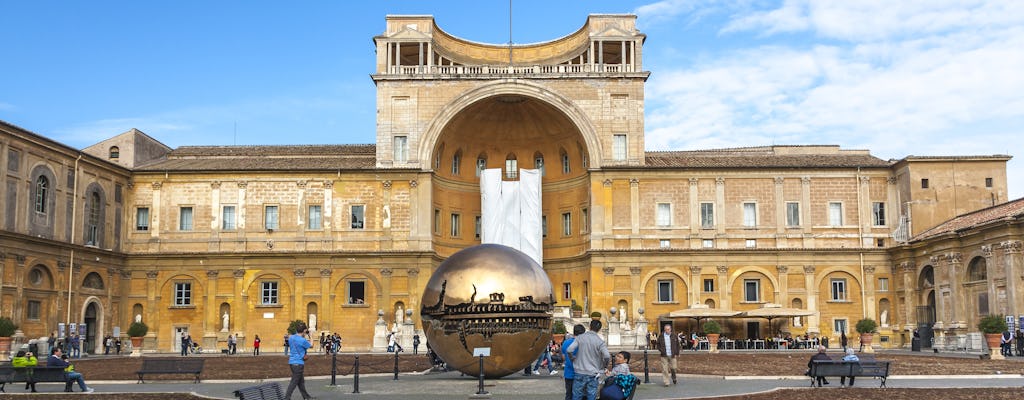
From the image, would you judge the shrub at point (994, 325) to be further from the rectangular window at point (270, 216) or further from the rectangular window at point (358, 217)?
the rectangular window at point (270, 216)

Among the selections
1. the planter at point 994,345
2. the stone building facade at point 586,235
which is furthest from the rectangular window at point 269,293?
the planter at point 994,345

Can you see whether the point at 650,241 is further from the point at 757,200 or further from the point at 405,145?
the point at 405,145

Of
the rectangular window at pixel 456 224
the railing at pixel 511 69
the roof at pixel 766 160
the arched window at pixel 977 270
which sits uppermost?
the railing at pixel 511 69

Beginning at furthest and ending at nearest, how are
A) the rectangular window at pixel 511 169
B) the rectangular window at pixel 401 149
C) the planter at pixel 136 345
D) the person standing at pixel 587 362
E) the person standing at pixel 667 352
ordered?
1. the rectangular window at pixel 511 169
2. the rectangular window at pixel 401 149
3. the planter at pixel 136 345
4. the person standing at pixel 667 352
5. the person standing at pixel 587 362

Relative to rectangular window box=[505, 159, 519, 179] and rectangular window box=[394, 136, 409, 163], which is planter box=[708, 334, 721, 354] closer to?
rectangular window box=[505, 159, 519, 179]

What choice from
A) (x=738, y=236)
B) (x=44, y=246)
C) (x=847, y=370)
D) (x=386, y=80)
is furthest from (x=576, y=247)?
(x=847, y=370)

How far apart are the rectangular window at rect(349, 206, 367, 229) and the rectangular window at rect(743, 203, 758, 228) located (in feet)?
68.0

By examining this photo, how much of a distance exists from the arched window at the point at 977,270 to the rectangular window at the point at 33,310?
42697 mm

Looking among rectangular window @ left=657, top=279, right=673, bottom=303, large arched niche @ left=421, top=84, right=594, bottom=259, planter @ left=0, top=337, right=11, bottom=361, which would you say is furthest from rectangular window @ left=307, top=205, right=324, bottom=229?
rectangular window @ left=657, top=279, right=673, bottom=303

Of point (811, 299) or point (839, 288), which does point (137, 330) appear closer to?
point (811, 299)

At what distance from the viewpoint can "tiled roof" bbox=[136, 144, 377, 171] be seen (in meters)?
54.2

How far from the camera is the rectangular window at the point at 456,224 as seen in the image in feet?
Result: 190

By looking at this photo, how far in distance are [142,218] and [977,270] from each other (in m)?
42.5

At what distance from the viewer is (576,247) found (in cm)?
5703
